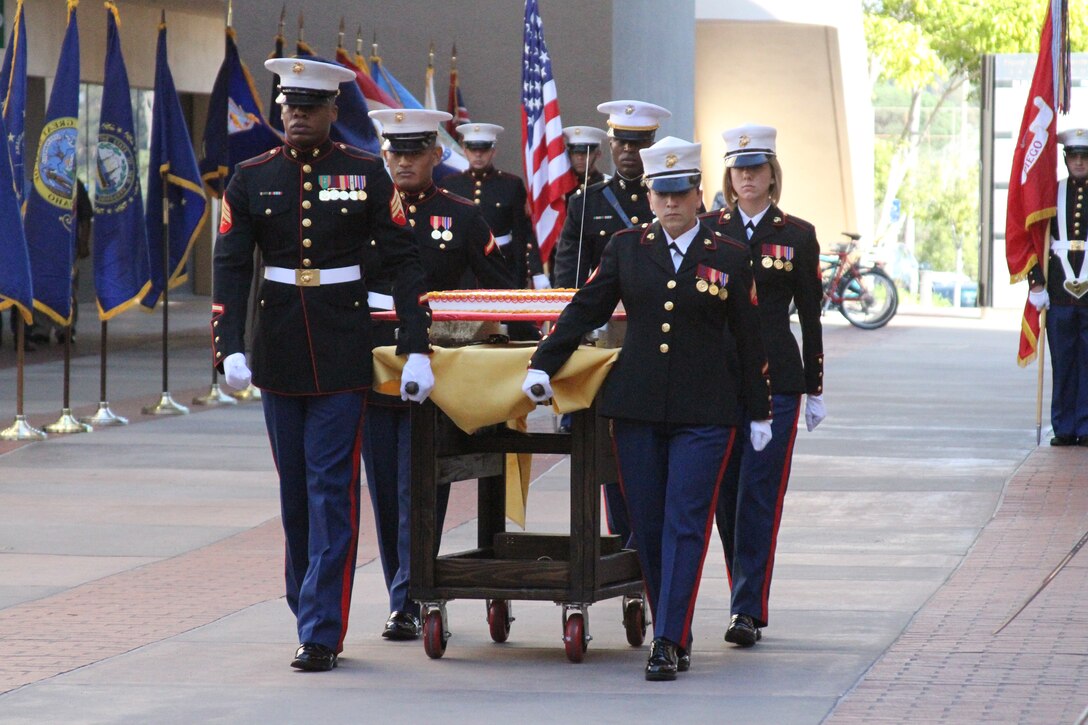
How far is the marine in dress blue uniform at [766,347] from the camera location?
23.5 ft

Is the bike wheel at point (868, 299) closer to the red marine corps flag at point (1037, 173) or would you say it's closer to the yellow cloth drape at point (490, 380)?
the red marine corps flag at point (1037, 173)

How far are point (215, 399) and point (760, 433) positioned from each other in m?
10.5

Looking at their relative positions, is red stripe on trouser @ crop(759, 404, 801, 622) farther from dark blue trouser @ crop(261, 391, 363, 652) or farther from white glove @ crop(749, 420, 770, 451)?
dark blue trouser @ crop(261, 391, 363, 652)

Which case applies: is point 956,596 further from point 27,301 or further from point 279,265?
point 27,301

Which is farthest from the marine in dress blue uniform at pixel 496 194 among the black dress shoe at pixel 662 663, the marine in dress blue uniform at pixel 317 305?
the black dress shoe at pixel 662 663

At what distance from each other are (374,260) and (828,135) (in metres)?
27.9

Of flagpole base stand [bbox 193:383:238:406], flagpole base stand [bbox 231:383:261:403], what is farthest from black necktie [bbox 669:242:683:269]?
flagpole base stand [bbox 231:383:261:403]

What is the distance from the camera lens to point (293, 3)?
20172 mm

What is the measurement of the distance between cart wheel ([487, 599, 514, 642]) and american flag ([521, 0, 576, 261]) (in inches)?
231

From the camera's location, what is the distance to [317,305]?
6633mm

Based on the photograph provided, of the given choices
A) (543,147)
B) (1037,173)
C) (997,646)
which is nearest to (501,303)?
(997,646)

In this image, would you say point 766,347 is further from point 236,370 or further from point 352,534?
point 236,370

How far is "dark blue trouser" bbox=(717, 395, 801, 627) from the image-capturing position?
7.12m

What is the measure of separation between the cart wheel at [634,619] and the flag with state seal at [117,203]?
8.70 meters
